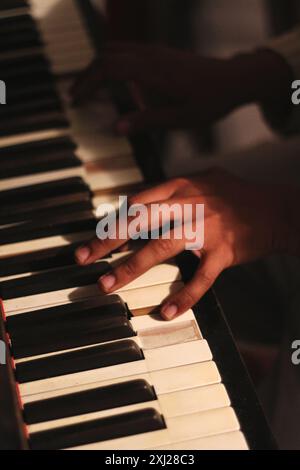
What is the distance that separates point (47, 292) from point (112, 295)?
0.29 feet

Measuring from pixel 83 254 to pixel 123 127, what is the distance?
31cm

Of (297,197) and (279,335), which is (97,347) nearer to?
(297,197)

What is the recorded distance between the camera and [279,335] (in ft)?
4.99

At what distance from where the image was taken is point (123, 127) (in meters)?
1.18

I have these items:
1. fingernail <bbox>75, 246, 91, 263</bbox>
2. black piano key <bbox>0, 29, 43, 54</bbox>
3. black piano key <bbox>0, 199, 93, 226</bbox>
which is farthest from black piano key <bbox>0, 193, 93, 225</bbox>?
black piano key <bbox>0, 29, 43, 54</bbox>

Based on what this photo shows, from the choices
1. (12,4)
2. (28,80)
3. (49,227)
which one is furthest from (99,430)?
(12,4)

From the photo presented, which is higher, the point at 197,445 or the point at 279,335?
the point at 279,335

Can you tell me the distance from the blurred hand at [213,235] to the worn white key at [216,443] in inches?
6.8

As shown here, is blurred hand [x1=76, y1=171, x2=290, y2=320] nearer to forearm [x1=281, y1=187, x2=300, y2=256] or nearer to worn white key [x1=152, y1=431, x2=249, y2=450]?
forearm [x1=281, y1=187, x2=300, y2=256]

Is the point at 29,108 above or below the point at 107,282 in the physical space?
above

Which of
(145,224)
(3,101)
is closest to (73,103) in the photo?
(3,101)

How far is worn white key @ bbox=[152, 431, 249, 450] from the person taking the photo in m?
0.77

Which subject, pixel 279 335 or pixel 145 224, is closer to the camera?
pixel 145 224

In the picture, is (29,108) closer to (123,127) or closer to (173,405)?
(123,127)
